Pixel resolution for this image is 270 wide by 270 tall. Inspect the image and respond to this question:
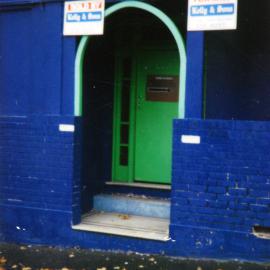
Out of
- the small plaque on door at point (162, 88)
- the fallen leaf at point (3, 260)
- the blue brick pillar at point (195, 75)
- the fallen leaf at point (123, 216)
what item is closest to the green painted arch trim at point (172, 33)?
the blue brick pillar at point (195, 75)

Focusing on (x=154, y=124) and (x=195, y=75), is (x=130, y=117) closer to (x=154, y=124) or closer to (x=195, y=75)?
(x=154, y=124)

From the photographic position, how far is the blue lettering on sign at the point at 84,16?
20.9ft

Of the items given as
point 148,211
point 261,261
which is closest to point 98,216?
point 148,211

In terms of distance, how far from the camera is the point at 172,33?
6.07m

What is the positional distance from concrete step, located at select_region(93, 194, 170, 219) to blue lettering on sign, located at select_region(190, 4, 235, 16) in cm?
254

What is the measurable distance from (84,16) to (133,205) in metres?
2.60

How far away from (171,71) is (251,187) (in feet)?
7.54

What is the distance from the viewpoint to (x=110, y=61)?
7.45m

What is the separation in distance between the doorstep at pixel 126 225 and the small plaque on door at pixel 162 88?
172 centimetres

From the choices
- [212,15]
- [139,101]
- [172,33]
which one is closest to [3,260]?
[139,101]

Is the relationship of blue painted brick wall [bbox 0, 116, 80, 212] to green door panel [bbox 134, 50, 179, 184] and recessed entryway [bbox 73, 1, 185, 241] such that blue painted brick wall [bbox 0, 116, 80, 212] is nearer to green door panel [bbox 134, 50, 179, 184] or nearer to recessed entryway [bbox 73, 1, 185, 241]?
recessed entryway [bbox 73, 1, 185, 241]

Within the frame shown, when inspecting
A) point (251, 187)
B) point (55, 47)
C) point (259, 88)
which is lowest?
point (251, 187)

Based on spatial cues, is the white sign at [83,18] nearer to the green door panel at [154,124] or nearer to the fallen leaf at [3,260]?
the green door panel at [154,124]

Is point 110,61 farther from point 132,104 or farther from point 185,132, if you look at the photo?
point 185,132
